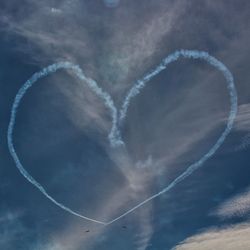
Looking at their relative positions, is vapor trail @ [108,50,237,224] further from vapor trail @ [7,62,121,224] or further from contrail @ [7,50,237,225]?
vapor trail @ [7,62,121,224]

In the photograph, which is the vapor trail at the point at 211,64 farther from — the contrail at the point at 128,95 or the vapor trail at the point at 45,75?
the vapor trail at the point at 45,75

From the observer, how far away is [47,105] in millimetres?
3988

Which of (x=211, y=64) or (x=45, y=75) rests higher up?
(x=45, y=75)

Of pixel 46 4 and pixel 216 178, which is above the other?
pixel 46 4

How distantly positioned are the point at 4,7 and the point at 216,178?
2.41 m

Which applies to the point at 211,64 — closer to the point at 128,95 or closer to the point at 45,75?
the point at 128,95

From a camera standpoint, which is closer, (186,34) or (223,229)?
(186,34)

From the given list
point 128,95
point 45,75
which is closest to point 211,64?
point 128,95

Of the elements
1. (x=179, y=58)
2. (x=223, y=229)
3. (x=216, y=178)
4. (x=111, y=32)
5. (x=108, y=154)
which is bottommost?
(x=223, y=229)

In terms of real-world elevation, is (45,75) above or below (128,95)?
above

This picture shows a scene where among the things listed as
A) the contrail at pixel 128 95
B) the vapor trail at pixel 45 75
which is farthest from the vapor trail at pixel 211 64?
the vapor trail at pixel 45 75

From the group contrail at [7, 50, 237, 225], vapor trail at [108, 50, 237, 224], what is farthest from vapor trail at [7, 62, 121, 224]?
vapor trail at [108, 50, 237, 224]

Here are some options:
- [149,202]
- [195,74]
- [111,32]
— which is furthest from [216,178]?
[111,32]

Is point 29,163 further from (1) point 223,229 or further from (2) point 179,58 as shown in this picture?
(1) point 223,229
